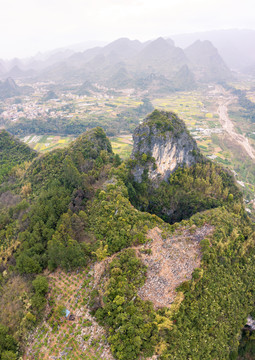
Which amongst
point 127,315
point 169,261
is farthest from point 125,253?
point 127,315

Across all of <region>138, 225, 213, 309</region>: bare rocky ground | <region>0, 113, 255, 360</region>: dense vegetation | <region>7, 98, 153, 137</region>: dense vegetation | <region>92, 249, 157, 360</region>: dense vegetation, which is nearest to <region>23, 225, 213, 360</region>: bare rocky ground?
<region>138, 225, 213, 309</region>: bare rocky ground

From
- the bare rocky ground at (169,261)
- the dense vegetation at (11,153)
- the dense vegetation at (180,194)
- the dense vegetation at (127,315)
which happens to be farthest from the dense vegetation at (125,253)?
the dense vegetation at (11,153)

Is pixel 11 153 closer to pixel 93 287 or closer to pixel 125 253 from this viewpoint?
pixel 125 253

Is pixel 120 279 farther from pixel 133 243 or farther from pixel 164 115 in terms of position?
pixel 164 115

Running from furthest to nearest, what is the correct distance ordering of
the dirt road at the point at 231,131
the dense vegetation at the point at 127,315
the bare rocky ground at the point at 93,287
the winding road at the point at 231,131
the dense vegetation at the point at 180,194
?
the winding road at the point at 231,131 < the dirt road at the point at 231,131 < the dense vegetation at the point at 180,194 < the bare rocky ground at the point at 93,287 < the dense vegetation at the point at 127,315

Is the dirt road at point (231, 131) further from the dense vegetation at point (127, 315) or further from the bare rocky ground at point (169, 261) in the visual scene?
the dense vegetation at point (127, 315)

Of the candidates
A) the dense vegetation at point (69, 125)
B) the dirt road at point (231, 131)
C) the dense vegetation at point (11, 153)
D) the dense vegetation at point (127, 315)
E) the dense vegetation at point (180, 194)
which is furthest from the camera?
the dense vegetation at point (69, 125)
